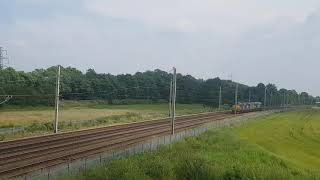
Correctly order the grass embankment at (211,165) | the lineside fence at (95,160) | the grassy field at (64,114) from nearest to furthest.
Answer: the lineside fence at (95,160) → the grass embankment at (211,165) → the grassy field at (64,114)

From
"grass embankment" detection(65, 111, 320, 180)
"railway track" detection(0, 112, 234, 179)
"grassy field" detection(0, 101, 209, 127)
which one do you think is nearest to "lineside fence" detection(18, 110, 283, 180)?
"grass embankment" detection(65, 111, 320, 180)

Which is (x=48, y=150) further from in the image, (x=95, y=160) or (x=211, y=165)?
(x=211, y=165)

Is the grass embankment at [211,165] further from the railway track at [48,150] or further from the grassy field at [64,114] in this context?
the grassy field at [64,114]

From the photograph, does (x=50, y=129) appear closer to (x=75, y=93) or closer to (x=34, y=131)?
(x=34, y=131)

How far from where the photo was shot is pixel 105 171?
28.5 meters

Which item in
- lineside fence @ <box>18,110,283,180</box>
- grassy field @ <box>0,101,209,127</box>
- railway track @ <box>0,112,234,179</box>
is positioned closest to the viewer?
lineside fence @ <box>18,110,283,180</box>

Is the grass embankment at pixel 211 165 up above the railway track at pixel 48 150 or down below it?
above

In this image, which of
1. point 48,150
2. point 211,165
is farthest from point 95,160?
point 48,150

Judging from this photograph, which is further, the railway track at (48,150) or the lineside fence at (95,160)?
the railway track at (48,150)

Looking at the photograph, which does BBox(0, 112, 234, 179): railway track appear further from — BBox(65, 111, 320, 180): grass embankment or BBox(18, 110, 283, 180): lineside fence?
BBox(65, 111, 320, 180): grass embankment

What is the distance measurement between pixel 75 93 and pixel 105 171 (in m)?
130

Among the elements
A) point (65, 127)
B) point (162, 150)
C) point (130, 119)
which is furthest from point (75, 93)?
point (162, 150)

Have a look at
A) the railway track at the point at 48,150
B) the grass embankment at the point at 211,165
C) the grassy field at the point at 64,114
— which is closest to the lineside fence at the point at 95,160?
the grass embankment at the point at 211,165

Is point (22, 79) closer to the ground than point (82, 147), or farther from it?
farther from it
